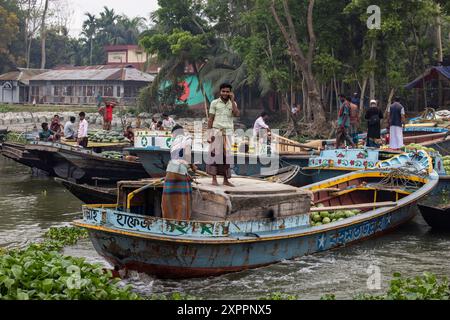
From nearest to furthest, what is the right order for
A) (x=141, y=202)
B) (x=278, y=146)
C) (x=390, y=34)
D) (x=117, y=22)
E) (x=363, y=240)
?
(x=141, y=202) < (x=363, y=240) < (x=278, y=146) < (x=390, y=34) < (x=117, y=22)

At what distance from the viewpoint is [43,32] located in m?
54.5

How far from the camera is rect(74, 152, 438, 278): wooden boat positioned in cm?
882

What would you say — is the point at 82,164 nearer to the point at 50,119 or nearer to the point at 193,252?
the point at 193,252

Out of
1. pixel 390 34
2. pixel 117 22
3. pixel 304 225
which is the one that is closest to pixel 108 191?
pixel 304 225

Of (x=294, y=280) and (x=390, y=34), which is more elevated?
(x=390, y=34)

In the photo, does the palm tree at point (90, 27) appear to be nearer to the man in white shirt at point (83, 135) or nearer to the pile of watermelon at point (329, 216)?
the man in white shirt at point (83, 135)

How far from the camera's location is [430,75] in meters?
27.5

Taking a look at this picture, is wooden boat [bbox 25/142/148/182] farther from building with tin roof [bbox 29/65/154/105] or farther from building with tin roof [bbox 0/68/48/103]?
building with tin roof [bbox 0/68/48/103]

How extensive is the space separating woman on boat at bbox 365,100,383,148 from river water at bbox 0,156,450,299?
11.3ft

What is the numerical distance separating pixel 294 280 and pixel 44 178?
13305mm

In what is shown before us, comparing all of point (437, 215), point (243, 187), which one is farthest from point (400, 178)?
point (243, 187)

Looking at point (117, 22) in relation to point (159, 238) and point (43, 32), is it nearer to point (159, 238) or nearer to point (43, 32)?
point (43, 32)

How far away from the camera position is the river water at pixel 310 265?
9086 millimetres

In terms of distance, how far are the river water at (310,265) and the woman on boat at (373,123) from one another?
136 inches
